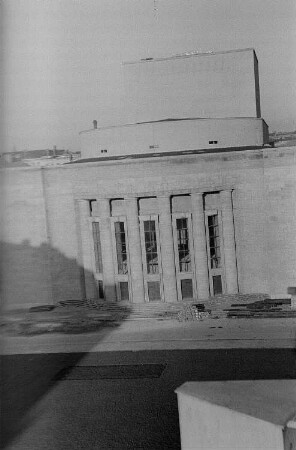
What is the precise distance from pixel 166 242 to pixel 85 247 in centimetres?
346

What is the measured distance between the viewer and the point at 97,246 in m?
22.5

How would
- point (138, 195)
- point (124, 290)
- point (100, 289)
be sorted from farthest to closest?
point (100, 289) < point (124, 290) < point (138, 195)

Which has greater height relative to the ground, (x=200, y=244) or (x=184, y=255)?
(x=200, y=244)

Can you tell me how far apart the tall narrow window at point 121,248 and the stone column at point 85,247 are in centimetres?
121

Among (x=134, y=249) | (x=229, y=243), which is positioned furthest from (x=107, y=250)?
(x=229, y=243)

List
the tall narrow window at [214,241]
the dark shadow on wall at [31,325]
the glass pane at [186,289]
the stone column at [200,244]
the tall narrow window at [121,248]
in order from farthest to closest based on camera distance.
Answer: the tall narrow window at [121,248], the glass pane at [186,289], the tall narrow window at [214,241], the stone column at [200,244], the dark shadow on wall at [31,325]

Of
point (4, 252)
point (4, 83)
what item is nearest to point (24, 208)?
point (4, 252)

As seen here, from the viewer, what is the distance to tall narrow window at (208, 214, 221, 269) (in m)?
21.5

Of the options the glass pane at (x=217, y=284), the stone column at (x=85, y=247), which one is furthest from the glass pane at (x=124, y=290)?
the glass pane at (x=217, y=284)

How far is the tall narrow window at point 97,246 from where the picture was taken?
2236 centimetres

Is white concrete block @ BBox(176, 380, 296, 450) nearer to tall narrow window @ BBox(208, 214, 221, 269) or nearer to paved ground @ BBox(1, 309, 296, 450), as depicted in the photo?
paved ground @ BBox(1, 309, 296, 450)

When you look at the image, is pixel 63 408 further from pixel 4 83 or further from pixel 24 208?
pixel 24 208

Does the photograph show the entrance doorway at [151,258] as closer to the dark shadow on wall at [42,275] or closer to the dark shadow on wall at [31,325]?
the dark shadow on wall at [31,325]

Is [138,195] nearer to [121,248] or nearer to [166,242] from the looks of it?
[166,242]
